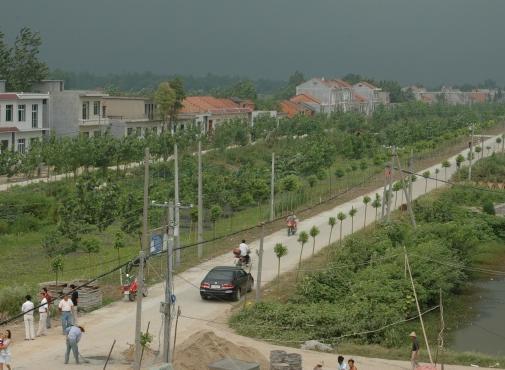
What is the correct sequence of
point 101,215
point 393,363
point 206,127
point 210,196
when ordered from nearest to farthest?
1. point 393,363
2. point 101,215
3. point 210,196
4. point 206,127

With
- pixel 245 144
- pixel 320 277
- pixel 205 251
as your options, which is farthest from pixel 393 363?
pixel 245 144

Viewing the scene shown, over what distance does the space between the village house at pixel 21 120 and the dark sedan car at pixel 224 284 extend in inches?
1328

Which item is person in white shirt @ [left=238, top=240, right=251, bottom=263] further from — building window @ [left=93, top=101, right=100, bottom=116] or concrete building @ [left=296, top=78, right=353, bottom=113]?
concrete building @ [left=296, top=78, right=353, bottom=113]

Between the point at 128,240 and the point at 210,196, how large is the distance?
7.16m

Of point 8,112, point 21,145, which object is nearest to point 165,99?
point 21,145

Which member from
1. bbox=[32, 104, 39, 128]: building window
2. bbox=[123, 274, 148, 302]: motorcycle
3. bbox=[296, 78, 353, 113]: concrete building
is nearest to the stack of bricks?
bbox=[123, 274, 148, 302]: motorcycle

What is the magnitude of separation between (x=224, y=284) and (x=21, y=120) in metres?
39.6

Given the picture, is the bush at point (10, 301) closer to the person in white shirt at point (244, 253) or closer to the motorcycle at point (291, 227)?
the person in white shirt at point (244, 253)

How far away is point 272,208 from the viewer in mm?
40562

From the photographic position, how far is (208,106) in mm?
93938

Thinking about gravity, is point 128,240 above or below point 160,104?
below

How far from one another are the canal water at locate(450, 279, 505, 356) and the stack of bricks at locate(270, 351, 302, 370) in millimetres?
7496

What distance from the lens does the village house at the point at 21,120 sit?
60.1m

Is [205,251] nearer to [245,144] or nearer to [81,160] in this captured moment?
[81,160]
